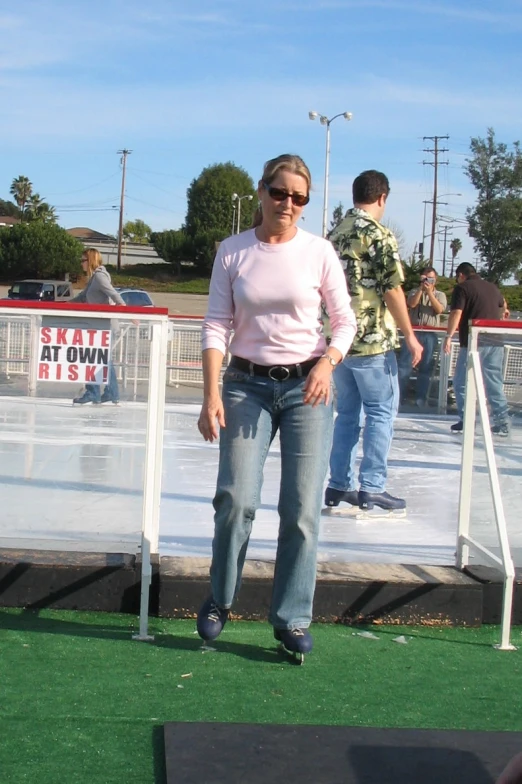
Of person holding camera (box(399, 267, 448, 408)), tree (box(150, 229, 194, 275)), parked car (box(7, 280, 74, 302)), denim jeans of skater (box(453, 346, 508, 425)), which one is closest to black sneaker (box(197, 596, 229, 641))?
denim jeans of skater (box(453, 346, 508, 425))

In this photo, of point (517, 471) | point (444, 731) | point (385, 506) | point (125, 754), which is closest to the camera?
point (125, 754)

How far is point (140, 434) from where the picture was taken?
4617mm

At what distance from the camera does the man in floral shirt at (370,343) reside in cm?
546

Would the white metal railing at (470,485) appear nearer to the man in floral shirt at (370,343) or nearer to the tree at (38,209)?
the man in floral shirt at (370,343)

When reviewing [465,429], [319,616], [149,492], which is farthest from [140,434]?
[465,429]

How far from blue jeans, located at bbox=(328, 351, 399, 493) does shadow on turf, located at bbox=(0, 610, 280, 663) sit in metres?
2.06

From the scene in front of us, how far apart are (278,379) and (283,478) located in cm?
34

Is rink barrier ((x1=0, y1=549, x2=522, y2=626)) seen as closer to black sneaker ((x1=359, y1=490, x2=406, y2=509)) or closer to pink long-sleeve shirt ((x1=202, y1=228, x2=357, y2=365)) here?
pink long-sleeve shirt ((x1=202, y1=228, x2=357, y2=365))

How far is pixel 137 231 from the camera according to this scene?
138 meters

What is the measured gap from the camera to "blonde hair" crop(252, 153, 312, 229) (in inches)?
137

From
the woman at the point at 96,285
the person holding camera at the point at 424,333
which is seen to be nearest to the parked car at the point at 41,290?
the person holding camera at the point at 424,333

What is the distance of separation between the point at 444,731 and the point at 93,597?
1652 millimetres

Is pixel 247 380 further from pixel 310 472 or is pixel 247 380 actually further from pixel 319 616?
pixel 319 616

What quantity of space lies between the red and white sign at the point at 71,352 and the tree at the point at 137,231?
400 feet
